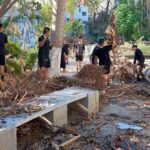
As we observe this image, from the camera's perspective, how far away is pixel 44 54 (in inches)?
448

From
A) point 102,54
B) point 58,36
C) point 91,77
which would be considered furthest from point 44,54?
point 91,77

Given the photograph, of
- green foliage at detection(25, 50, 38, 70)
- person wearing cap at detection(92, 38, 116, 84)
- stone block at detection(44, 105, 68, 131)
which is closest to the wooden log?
stone block at detection(44, 105, 68, 131)

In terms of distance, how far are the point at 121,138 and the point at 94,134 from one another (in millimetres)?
538

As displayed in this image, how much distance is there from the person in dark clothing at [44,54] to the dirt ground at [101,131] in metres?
2.22

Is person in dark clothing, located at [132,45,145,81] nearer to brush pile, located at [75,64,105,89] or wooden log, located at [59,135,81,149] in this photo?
brush pile, located at [75,64,105,89]

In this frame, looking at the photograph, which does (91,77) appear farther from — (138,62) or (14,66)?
(138,62)

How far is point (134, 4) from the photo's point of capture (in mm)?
48281

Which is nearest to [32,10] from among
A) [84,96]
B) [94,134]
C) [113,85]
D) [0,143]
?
[113,85]

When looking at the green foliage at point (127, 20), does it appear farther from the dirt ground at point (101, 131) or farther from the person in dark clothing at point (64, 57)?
the dirt ground at point (101, 131)

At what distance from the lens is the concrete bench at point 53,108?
5652 mm

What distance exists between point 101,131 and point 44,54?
172 inches

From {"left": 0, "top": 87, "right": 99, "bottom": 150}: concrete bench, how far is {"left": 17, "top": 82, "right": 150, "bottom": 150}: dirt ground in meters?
0.19

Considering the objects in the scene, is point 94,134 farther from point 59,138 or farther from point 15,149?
point 15,149

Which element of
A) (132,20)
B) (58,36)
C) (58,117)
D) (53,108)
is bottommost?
(58,117)
